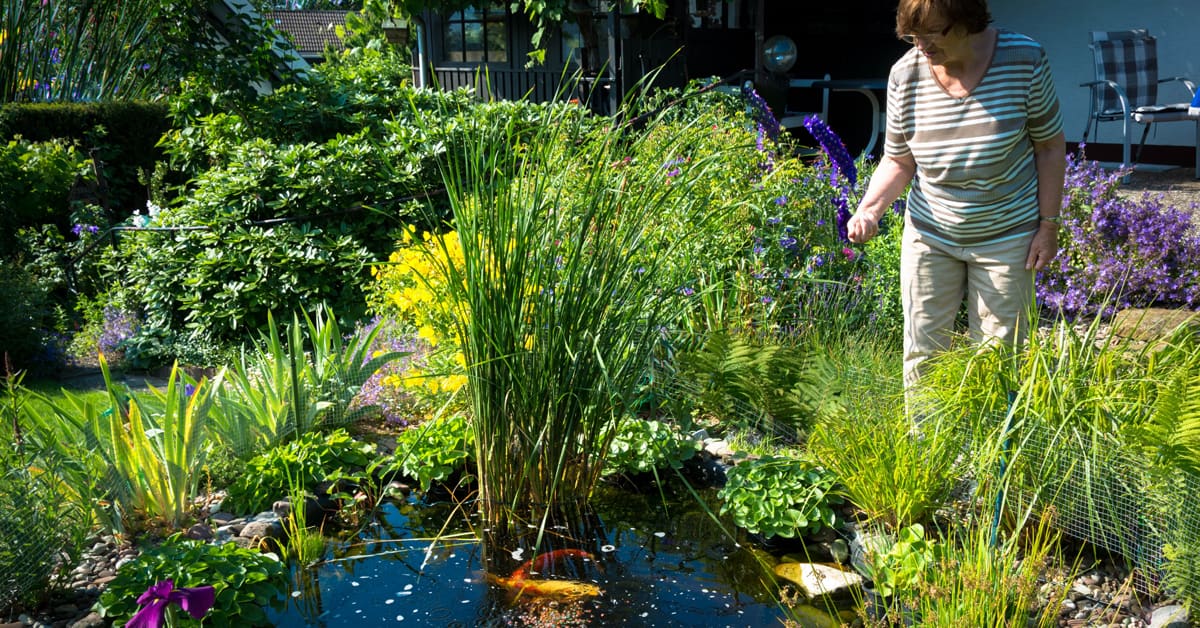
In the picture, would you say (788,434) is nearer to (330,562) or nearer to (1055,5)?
(330,562)

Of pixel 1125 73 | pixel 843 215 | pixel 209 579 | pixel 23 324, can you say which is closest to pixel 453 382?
pixel 209 579

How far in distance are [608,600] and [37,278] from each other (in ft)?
16.8

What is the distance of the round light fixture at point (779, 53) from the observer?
9.70 meters

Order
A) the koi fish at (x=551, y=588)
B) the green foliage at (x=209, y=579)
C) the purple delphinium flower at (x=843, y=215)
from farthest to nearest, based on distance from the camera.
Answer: the purple delphinium flower at (x=843, y=215)
the koi fish at (x=551, y=588)
the green foliage at (x=209, y=579)

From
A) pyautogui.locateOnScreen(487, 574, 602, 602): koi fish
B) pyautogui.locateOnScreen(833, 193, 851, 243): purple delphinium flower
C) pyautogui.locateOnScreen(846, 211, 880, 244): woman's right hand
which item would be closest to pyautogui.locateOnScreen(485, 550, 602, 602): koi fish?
pyautogui.locateOnScreen(487, 574, 602, 602): koi fish

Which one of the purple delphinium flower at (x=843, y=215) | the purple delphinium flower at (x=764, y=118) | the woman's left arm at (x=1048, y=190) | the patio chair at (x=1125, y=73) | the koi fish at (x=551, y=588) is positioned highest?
the patio chair at (x=1125, y=73)

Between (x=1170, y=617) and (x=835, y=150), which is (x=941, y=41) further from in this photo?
(x=835, y=150)

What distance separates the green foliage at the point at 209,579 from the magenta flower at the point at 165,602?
21 centimetres

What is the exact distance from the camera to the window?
46.5 feet

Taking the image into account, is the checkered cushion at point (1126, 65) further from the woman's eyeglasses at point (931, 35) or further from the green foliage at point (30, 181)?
the green foliage at point (30, 181)

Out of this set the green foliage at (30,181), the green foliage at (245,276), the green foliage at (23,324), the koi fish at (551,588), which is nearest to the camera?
the koi fish at (551,588)

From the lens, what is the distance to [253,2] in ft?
37.1

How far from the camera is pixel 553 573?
9.37ft

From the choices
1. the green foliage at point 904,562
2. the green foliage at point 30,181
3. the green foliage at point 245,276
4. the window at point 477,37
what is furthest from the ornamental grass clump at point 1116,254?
the window at point 477,37
